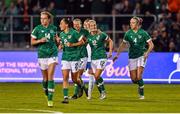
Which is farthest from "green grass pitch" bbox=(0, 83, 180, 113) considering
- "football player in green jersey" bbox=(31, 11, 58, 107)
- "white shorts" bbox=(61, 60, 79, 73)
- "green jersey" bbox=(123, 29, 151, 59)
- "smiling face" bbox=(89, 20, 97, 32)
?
"smiling face" bbox=(89, 20, 97, 32)

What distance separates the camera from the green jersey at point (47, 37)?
21.9 meters

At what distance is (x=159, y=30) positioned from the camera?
114ft

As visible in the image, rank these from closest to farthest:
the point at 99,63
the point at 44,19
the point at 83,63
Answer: the point at 44,19, the point at 99,63, the point at 83,63

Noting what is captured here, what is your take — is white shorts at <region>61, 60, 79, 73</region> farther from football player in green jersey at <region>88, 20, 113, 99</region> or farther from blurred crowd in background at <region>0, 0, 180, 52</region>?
blurred crowd in background at <region>0, 0, 180, 52</region>

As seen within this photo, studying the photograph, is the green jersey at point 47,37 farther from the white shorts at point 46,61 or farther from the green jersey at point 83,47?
the green jersey at point 83,47

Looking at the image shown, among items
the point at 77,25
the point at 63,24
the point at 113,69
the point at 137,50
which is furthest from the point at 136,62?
the point at 113,69

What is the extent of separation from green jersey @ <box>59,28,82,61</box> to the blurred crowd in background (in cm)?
1143

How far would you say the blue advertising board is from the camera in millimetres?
32500

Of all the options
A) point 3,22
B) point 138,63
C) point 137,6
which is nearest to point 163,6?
point 137,6

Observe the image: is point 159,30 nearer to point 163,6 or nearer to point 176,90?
point 163,6

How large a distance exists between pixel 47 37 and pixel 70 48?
1699 millimetres

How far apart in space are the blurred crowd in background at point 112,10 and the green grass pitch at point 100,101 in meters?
4.03

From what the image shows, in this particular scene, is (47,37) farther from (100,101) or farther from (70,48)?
(100,101)

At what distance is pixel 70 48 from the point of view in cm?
2336
